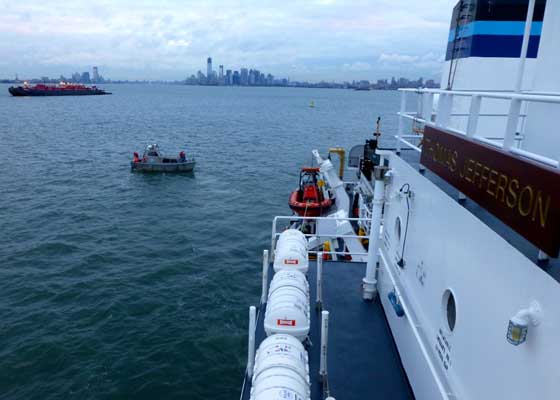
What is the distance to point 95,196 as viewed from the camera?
33.1 meters

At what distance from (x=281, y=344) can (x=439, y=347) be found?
2.41 meters

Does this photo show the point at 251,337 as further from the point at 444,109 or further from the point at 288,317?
→ the point at 444,109

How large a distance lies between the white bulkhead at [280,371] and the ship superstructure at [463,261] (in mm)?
35

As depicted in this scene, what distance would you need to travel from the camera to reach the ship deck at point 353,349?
7258mm

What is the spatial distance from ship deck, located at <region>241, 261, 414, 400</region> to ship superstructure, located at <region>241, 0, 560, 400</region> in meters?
0.03

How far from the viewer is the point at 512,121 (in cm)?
404

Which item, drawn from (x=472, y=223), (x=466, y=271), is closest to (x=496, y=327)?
(x=466, y=271)

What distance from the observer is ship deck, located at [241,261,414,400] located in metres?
7.26

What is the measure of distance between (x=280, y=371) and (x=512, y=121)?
4182 mm

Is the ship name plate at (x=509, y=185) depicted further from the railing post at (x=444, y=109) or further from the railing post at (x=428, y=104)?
the railing post at (x=428, y=104)

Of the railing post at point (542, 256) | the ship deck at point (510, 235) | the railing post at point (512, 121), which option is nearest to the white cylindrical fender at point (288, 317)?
the ship deck at point (510, 235)

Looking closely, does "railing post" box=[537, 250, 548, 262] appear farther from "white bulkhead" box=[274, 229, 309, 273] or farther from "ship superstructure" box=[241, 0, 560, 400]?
"white bulkhead" box=[274, 229, 309, 273]

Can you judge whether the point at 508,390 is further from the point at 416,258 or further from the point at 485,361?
the point at 416,258

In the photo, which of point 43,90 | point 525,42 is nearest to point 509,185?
point 525,42
